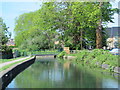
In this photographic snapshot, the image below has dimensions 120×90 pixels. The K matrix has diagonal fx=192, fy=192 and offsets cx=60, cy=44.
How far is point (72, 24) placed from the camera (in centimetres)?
2481

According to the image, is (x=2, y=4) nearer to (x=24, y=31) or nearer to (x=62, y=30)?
(x=62, y=30)

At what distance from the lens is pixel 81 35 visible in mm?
27984

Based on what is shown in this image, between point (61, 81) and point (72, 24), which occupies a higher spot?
point (72, 24)

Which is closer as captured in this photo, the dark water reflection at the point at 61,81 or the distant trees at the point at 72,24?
the dark water reflection at the point at 61,81

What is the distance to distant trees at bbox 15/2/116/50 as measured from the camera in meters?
21.9

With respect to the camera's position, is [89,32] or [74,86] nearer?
[74,86]

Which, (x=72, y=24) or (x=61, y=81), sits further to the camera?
(x=72, y=24)

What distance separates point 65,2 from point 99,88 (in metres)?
20.2

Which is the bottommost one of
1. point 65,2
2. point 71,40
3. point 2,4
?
point 71,40

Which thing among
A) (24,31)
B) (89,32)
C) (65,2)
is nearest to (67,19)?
(65,2)

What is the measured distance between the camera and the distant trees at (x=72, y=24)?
21.9 metres

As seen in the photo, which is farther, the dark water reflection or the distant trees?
the distant trees

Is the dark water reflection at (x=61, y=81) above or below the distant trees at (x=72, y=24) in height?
below

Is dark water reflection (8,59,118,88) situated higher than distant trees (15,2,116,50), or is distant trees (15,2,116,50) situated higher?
distant trees (15,2,116,50)
